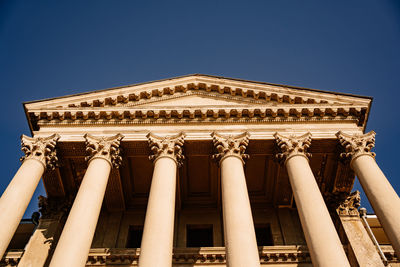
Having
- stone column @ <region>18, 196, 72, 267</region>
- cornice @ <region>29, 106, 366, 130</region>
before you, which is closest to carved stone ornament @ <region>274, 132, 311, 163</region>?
cornice @ <region>29, 106, 366, 130</region>

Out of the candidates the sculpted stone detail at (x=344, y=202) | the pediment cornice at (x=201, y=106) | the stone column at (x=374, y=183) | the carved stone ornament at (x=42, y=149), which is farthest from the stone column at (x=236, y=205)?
the carved stone ornament at (x=42, y=149)

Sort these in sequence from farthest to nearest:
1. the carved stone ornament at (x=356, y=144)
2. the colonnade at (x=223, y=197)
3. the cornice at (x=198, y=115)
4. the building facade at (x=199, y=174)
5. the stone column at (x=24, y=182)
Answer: the cornice at (x=198, y=115), the carved stone ornament at (x=356, y=144), the building facade at (x=199, y=174), the stone column at (x=24, y=182), the colonnade at (x=223, y=197)

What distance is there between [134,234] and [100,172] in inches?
282

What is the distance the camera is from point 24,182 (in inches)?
578

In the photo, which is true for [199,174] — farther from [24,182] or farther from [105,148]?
[24,182]

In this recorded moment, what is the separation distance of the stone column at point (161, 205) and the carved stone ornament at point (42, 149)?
4.88m

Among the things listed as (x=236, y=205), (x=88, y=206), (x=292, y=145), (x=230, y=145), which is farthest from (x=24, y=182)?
(x=292, y=145)

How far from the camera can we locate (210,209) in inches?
842

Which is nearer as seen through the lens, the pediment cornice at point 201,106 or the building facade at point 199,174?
the building facade at point 199,174

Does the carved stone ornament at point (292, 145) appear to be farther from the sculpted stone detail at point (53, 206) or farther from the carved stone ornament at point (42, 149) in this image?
the sculpted stone detail at point (53, 206)

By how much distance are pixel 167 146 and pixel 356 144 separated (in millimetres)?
9225

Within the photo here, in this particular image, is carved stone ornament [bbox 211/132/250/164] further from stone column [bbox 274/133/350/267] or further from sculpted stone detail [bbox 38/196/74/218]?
sculpted stone detail [bbox 38/196/74/218]

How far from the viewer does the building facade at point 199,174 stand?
13.4m

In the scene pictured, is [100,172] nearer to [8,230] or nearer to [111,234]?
[8,230]
